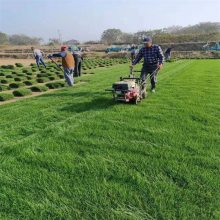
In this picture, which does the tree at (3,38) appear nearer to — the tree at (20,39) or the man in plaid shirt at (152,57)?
the tree at (20,39)

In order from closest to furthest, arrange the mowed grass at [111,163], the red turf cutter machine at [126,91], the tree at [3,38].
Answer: the mowed grass at [111,163]
the red turf cutter machine at [126,91]
the tree at [3,38]

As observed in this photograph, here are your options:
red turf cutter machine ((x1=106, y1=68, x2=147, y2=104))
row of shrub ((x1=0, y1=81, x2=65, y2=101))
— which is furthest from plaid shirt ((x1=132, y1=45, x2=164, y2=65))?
row of shrub ((x1=0, y1=81, x2=65, y2=101))

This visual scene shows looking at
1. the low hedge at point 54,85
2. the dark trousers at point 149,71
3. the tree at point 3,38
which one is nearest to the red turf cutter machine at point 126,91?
the dark trousers at point 149,71

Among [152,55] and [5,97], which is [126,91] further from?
[5,97]

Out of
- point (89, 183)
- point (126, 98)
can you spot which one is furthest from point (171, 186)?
point (126, 98)

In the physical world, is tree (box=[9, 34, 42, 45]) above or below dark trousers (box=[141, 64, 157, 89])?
below

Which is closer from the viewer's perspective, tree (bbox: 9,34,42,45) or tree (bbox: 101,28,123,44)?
tree (bbox: 101,28,123,44)

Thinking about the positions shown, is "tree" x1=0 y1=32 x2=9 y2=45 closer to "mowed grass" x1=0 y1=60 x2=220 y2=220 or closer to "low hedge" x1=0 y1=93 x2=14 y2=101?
"low hedge" x1=0 y1=93 x2=14 y2=101

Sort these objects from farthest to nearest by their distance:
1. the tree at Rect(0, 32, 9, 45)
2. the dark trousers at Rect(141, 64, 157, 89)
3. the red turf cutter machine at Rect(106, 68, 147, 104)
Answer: the tree at Rect(0, 32, 9, 45) → the dark trousers at Rect(141, 64, 157, 89) → the red turf cutter machine at Rect(106, 68, 147, 104)

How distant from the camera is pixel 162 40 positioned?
3383 inches

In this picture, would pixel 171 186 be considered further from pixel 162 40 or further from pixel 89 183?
pixel 162 40

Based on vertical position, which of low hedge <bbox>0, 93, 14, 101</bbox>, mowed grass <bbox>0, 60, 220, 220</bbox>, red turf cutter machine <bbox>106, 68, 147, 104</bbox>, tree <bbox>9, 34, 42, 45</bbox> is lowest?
tree <bbox>9, 34, 42, 45</bbox>

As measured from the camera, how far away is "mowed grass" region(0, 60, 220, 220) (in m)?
3.41

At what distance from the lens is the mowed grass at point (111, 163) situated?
134 inches
